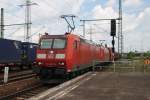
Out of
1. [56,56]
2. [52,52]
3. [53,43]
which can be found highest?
[53,43]

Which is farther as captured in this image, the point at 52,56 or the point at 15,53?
the point at 15,53

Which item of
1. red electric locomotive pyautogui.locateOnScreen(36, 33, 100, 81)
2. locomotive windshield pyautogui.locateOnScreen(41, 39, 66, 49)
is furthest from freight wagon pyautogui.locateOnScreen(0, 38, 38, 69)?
red electric locomotive pyautogui.locateOnScreen(36, 33, 100, 81)

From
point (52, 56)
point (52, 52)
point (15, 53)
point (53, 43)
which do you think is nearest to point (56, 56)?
point (52, 56)

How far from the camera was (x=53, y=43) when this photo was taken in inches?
842

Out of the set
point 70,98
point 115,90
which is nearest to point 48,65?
point 115,90

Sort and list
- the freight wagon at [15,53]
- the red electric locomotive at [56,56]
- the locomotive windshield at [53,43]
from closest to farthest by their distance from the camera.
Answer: the red electric locomotive at [56,56] < the locomotive windshield at [53,43] < the freight wagon at [15,53]

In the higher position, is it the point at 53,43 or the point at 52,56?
the point at 53,43

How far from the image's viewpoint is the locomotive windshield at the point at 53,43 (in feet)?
69.3

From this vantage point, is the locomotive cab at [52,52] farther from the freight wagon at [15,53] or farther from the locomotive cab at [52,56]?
the freight wagon at [15,53]

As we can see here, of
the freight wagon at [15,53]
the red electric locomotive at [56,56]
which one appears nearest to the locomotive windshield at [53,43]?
the red electric locomotive at [56,56]

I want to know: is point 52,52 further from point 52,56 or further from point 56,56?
point 56,56

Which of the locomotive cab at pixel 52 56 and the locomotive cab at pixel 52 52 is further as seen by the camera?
the locomotive cab at pixel 52 52

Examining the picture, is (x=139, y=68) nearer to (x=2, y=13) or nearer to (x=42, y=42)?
(x=42, y=42)

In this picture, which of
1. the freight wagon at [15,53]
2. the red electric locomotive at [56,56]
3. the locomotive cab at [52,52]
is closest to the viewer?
the red electric locomotive at [56,56]
